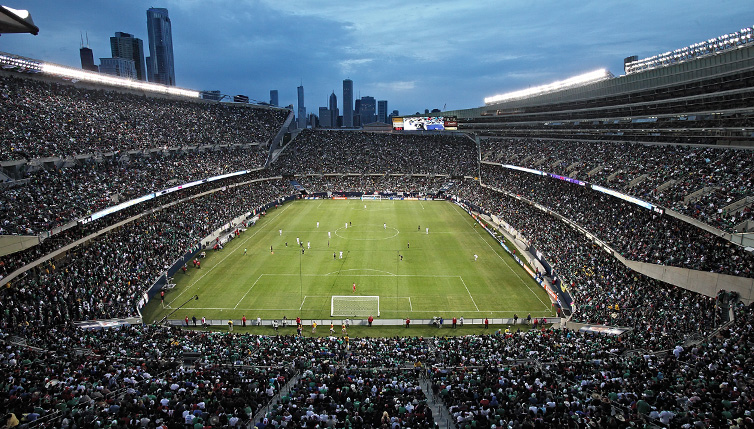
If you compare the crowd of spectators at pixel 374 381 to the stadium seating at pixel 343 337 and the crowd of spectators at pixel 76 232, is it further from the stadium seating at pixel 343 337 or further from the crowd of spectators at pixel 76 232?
the crowd of spectators at pixel 76 232

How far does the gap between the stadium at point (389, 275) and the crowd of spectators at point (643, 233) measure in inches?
7.0

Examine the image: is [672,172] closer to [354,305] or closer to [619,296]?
[619,296]

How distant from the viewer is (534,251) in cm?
3862

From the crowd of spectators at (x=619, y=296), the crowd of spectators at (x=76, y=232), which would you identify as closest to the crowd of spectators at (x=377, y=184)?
the crowd of spectators at (x=76, y=232)

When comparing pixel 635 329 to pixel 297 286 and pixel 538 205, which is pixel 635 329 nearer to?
pixel 297 286

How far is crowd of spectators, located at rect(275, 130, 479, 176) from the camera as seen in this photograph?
274 feet

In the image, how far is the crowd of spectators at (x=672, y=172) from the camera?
83.3 feet

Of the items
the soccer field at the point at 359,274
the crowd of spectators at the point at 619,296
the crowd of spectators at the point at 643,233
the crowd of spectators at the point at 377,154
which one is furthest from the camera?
the crowd of spectators at the point at 377,154

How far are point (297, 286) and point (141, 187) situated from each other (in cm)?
2046

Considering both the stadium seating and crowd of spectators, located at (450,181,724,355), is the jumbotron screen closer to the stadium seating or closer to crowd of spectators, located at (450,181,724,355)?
the stadium seating

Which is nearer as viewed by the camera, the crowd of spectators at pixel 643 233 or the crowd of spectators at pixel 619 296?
the crowd of spectators at pixel 619 296

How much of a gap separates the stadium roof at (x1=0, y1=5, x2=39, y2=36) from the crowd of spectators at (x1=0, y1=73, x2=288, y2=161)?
1276 inches

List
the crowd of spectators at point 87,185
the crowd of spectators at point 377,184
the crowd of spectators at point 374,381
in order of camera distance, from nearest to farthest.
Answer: the crowd of spectators at point 374,381, the crowd of spectators at point 87,185, the crowd of spectators at point 377,184

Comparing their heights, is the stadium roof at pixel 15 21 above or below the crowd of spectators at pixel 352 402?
→ above
